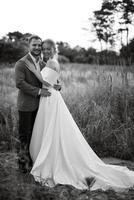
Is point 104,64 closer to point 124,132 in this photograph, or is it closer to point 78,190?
point 124,132

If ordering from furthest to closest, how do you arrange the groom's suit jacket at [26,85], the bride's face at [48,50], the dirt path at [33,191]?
1. the groom's suit jacket at [26,85]
2. the bride's face at [48,50]
3. the dirt path at [33,191]

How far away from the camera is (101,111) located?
5.71 m

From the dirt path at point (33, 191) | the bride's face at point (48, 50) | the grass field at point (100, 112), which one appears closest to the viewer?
the dirt path at point (33, 191)

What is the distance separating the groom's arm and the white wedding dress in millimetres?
182

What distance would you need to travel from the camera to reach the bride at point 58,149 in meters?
3.76

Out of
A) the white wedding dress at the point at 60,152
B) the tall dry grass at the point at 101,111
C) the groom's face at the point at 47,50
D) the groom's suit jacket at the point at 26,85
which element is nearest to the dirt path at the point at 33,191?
the white wedding dress at the point at 60,152

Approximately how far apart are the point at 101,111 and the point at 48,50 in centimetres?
227

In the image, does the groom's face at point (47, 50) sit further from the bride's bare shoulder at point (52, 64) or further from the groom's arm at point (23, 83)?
the groom's arm at point (23, 83)

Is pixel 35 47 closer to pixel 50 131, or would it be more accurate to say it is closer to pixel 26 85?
pixel 26 85

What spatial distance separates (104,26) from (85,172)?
2989cm

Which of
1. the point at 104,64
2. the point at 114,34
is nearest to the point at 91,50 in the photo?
the point at 114,34

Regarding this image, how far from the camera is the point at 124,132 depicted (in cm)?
540

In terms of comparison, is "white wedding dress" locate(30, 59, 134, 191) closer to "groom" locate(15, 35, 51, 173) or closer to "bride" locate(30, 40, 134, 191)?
"bride" locate(30, 40, 134, 191)

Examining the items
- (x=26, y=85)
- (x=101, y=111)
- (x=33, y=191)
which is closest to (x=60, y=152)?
(x=26, y=85)
